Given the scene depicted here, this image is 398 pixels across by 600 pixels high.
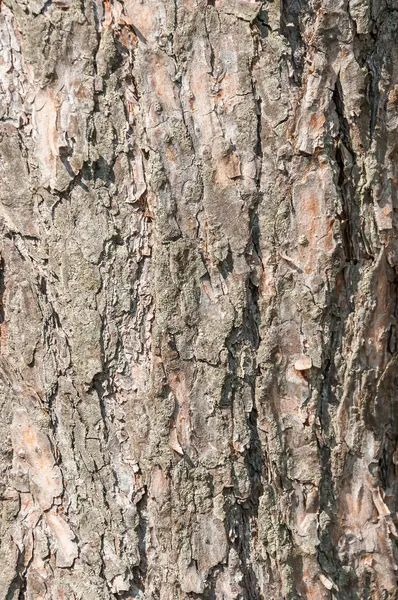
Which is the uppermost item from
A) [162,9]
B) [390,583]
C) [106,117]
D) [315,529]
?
[162,9]

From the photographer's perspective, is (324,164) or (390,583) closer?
(324,164)

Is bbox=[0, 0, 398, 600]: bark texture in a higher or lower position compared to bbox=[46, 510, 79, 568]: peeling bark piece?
higher

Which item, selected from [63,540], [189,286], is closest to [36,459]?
[63,540]

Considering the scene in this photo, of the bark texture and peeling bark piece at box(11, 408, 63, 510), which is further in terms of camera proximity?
peeling bark piece at box(11, 408, 63, 510)

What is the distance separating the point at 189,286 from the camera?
1.34 meters

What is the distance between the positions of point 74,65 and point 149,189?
267mm

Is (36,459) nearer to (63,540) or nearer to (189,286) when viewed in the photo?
(63,540)

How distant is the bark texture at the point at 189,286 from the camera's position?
4.25 ft

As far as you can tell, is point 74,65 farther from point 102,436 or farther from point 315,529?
point 315,529

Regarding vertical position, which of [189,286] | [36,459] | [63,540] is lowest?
[63,540]

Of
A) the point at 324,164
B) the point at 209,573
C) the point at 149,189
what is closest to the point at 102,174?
the point at 149,189

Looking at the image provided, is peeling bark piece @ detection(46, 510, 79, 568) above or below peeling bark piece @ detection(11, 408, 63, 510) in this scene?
below

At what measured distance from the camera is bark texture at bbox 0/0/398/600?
1297 millimetres

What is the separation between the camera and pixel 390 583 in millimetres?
1542
